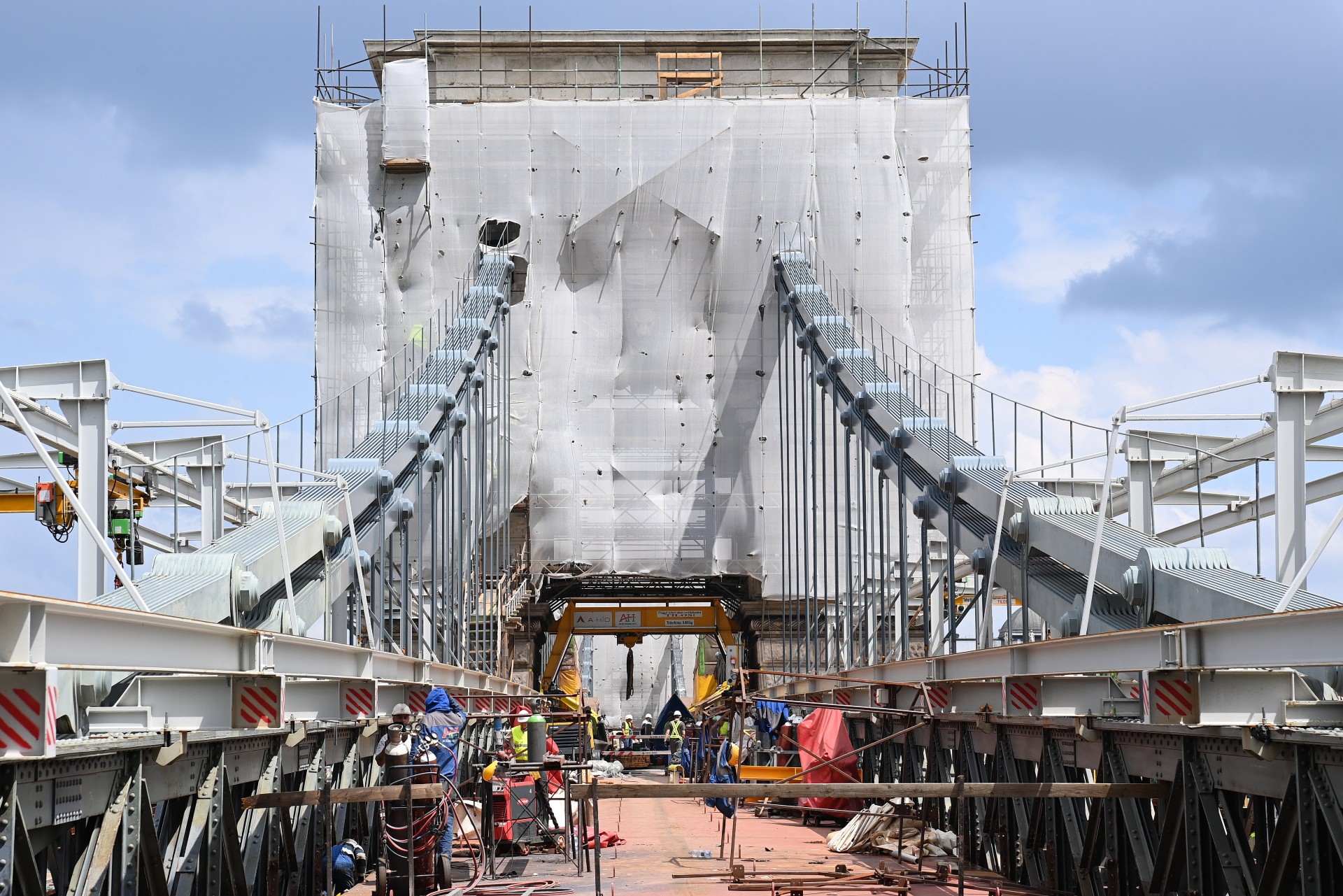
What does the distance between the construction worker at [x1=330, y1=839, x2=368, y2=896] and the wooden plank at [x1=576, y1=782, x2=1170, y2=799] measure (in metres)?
3.73

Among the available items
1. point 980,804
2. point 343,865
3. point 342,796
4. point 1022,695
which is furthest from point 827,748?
point 342,796

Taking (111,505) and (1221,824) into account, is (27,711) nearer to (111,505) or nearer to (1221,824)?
(1221,824)

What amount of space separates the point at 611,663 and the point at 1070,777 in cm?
7950

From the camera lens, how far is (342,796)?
13.6 m

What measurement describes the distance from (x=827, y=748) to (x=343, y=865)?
10874mm

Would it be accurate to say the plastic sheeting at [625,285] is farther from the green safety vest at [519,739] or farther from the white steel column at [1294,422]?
the white steel column at [1294,422]

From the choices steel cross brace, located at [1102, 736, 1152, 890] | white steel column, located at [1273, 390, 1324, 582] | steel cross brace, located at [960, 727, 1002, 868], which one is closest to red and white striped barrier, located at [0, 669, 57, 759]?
steel cross brace, located at [1102, 736, 1152, 890]

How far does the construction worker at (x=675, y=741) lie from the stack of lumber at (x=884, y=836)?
2076cm

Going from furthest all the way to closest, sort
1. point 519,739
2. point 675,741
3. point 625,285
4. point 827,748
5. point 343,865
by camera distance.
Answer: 1. point 675,741
2. point 625,285
3. point 519,739
4. point 827,748
5. point 343,865

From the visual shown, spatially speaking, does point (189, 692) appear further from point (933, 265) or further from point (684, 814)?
point (933, 265)

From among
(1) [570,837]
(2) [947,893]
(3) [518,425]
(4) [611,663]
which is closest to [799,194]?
(3) [518,425]

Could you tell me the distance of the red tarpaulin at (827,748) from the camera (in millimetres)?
23984

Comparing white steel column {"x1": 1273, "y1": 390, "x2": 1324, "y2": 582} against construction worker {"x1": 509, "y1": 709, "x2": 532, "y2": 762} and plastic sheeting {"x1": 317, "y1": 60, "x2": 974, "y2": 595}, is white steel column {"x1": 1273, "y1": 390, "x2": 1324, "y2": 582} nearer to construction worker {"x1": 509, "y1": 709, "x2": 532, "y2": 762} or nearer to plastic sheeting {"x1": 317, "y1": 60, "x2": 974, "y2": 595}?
construction worker {"x1": 509, "y1": 709, "x2": 532, "y2": 762}

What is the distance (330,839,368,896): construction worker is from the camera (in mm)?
15336
